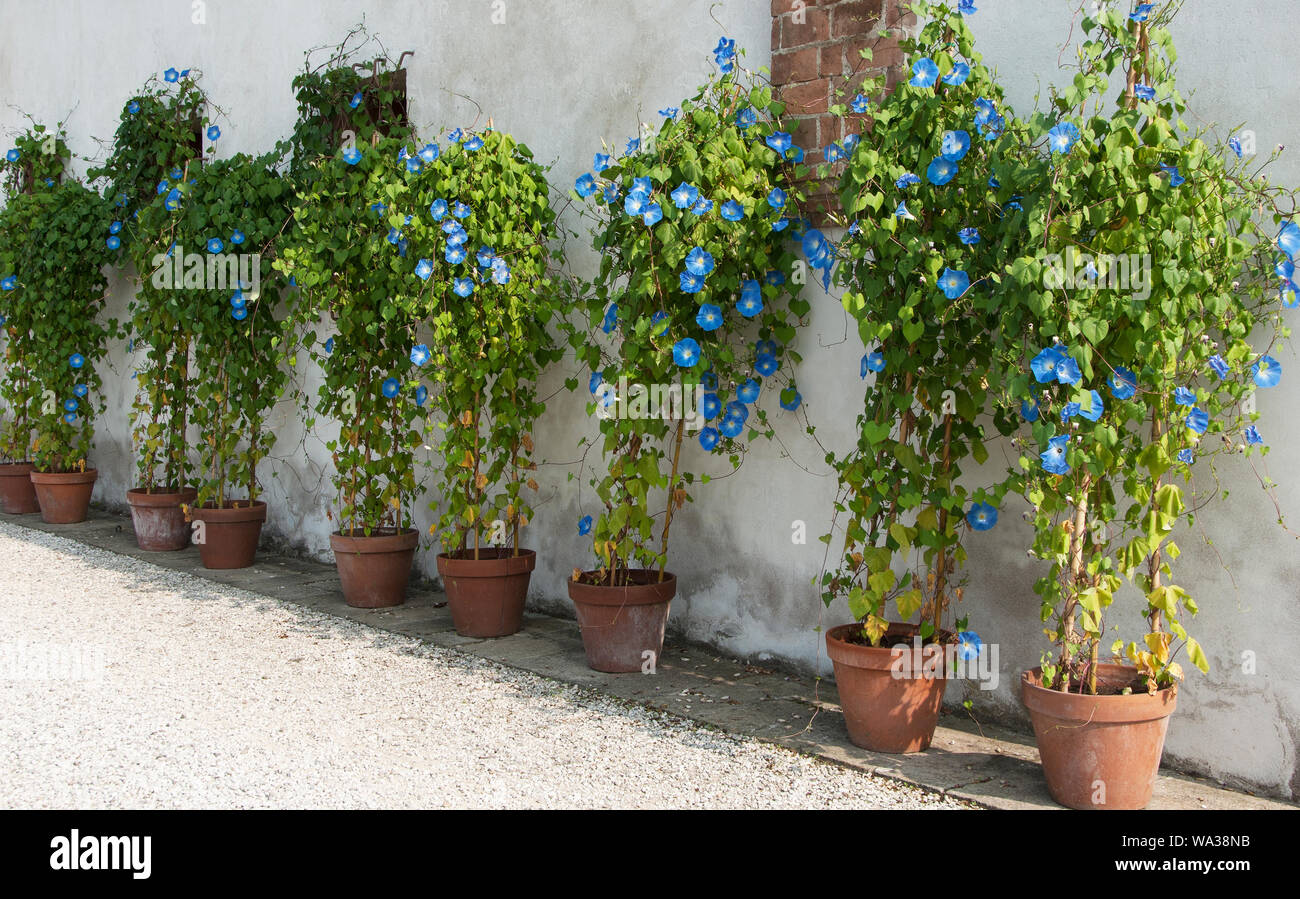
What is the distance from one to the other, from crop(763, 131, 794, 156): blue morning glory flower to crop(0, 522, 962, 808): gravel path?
167cm

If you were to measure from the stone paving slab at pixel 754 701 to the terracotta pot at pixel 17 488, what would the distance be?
105 inches

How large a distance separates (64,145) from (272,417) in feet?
10.3

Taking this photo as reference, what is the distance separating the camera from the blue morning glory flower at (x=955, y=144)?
2.80 metres

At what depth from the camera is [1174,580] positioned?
2.94 metres

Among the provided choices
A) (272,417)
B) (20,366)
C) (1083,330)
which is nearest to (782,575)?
(1083,330)

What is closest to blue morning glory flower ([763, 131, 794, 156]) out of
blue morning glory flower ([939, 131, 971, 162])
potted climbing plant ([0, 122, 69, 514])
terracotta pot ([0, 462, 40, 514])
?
blue morning glory flower ([939, 131, 971, 162])

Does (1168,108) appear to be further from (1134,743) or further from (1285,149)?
(1134,743)

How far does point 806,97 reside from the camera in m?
3.56

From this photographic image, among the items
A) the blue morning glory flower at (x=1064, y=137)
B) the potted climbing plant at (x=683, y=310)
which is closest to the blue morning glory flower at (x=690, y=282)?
the potted climbing plant at (x=683, y=310)

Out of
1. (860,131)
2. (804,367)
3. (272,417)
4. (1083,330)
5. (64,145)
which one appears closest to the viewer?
(1083,330)

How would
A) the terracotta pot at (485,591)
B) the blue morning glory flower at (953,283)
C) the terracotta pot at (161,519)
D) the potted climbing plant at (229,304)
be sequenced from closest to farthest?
1. the blue morning glory flower at (953,283)
2. the terracotta pot at (485,591)
3. the potted climbing plant at (229,304)
4. the terracotta pot at (161,519)

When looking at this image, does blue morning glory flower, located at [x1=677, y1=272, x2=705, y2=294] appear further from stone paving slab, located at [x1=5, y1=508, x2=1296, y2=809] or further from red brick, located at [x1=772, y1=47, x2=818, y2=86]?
stone paving slab, located at [x1=5, y1=508, x2=1296, y2=809]

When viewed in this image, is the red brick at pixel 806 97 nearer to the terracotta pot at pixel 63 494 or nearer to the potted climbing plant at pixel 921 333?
the potted climbing plant at pixel 921 333

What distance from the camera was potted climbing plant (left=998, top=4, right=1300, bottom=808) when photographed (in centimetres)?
250
